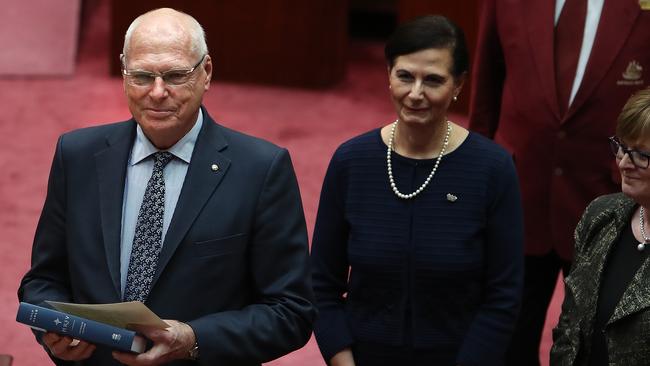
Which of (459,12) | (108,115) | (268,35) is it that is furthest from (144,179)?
(268,35)

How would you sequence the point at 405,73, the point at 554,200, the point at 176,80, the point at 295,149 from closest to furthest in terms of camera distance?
the point at 176,80
the point at 405,73
the point at 554,200
the point at 295,149

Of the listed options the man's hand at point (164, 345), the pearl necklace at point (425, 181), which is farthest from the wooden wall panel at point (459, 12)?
the man's hand at point (164, 345)

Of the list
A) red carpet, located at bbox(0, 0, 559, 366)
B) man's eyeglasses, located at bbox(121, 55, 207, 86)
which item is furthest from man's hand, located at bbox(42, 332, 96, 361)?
red carpet, located at bbox(0, 0, 559, 366)

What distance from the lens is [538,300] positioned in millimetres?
3764

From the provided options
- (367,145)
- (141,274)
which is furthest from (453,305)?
(141,274)

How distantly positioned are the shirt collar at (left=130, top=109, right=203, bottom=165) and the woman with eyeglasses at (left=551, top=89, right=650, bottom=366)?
0.88m

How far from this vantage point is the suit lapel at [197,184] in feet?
8.43

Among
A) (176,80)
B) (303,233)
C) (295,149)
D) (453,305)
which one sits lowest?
(295,149)

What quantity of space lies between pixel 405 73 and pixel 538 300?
1.06 m

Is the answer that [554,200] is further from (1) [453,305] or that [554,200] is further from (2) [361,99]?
(2) [361,99]

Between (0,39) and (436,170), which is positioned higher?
(436,170)

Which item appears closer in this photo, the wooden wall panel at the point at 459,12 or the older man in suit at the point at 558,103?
the older man in suit at the point at 558,103

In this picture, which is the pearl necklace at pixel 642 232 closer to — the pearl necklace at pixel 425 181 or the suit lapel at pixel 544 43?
the pearl necklace at pixel 425 181

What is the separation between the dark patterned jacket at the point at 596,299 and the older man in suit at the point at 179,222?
60 centimetres
